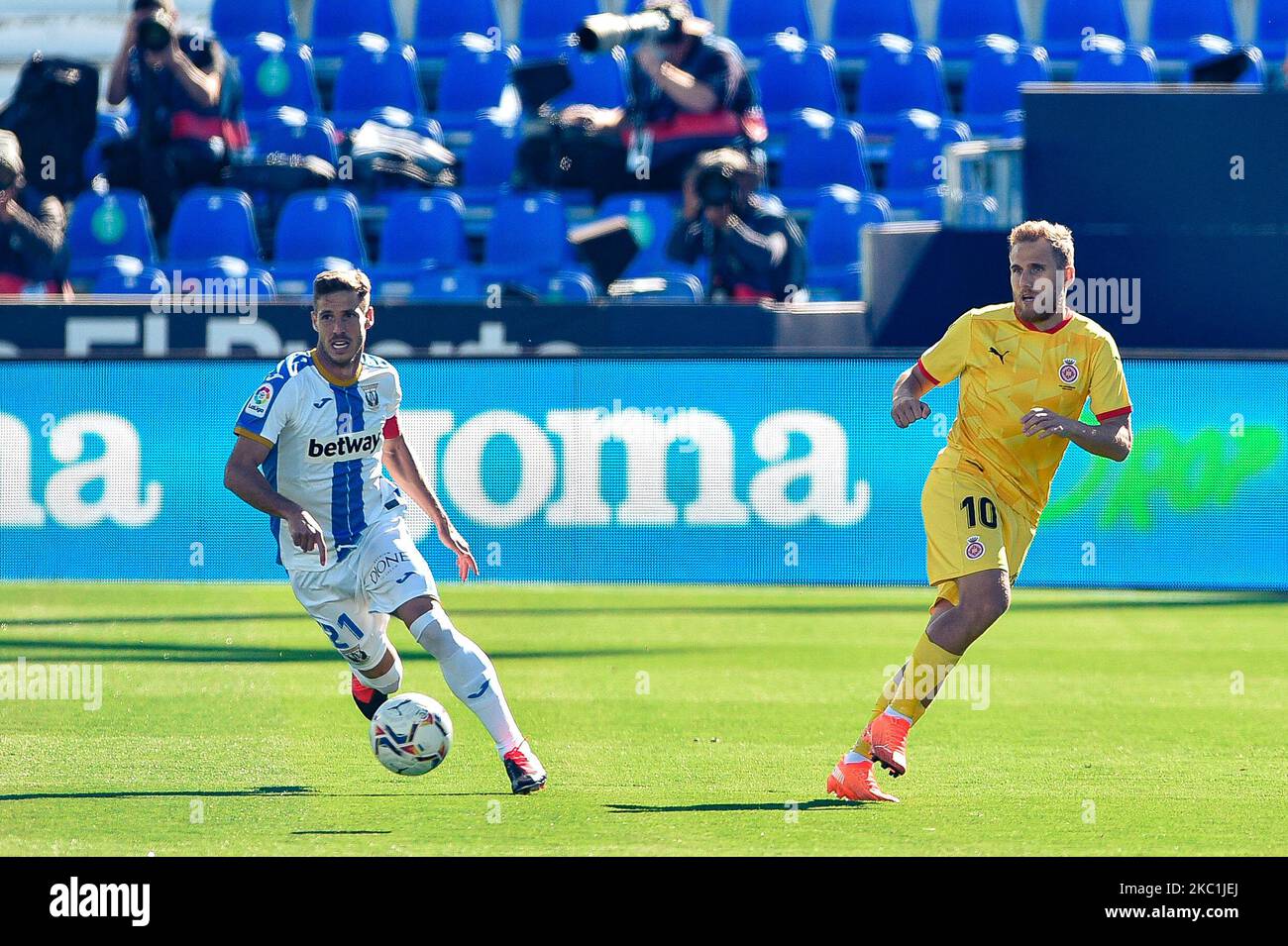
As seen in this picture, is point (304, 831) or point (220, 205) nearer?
point (304, 831)

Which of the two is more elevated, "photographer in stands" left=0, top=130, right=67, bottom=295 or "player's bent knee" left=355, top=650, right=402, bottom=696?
"photographer in stands" left=0, top=130, right=67, bottom=295

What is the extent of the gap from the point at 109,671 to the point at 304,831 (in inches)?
164

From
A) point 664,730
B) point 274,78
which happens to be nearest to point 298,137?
point 274,78

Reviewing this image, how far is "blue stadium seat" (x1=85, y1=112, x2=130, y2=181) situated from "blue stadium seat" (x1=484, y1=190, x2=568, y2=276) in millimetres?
3707

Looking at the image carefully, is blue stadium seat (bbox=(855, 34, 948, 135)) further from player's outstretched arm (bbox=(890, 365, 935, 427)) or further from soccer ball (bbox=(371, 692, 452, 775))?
soccer ball (bbox=(371, 692, 452, 775))

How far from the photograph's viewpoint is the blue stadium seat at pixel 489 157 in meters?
18.3

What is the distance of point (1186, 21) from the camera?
19.9 m

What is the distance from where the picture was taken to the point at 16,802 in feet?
21.1

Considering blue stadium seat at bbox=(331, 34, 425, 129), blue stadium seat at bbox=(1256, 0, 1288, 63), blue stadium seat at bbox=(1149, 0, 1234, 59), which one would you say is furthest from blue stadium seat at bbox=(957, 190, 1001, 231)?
blue stadium seat at bbox=(331, 34, 425, 129)

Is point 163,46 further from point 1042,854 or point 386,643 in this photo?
point 1042,854

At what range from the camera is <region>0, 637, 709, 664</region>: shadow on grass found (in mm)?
10312

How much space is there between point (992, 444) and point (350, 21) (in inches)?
592

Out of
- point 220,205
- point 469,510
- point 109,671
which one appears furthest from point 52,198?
point 109,671
